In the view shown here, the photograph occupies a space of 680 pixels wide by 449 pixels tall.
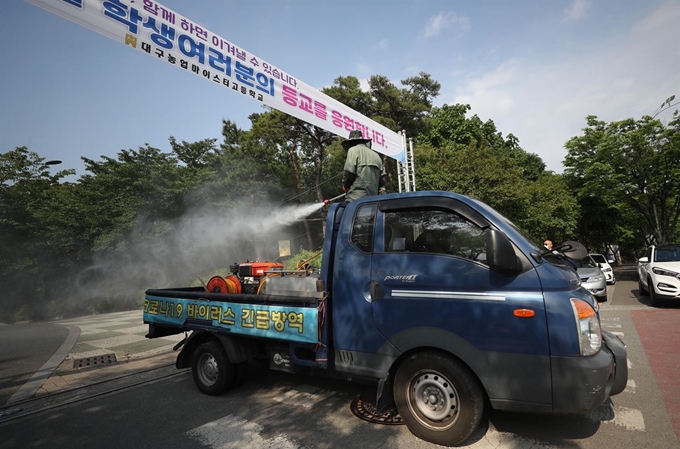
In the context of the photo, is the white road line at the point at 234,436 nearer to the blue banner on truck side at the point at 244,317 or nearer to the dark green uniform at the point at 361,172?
the blue banner on truck side at the point at 244,317

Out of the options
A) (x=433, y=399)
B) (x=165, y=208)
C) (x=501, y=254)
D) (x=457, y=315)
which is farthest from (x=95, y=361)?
(x=165, y=208)

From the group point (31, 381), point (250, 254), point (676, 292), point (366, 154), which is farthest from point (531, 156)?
point (31, 381)

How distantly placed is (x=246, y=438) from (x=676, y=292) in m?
10.9

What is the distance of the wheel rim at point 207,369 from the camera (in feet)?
15.1

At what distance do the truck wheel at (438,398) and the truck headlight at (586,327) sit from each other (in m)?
0.86

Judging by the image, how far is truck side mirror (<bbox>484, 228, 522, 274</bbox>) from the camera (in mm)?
2811

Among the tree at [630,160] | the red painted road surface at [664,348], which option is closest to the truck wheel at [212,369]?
the red painted road surface at [664,348]

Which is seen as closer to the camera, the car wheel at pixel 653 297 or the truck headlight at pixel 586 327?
the truck headlight at pixel 586 327

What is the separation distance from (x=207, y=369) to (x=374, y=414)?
2.28m

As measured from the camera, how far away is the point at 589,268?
11758 mm

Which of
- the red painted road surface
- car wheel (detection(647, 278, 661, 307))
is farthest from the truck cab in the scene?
car wheel (detection(647, 278, 661, 307))

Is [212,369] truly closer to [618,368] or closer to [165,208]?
[618,368]

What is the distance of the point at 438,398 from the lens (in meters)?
3.11

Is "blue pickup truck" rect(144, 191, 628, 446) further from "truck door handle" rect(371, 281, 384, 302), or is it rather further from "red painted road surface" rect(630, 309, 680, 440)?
"red painted road surface" rect(630, 309, 680, 440)
